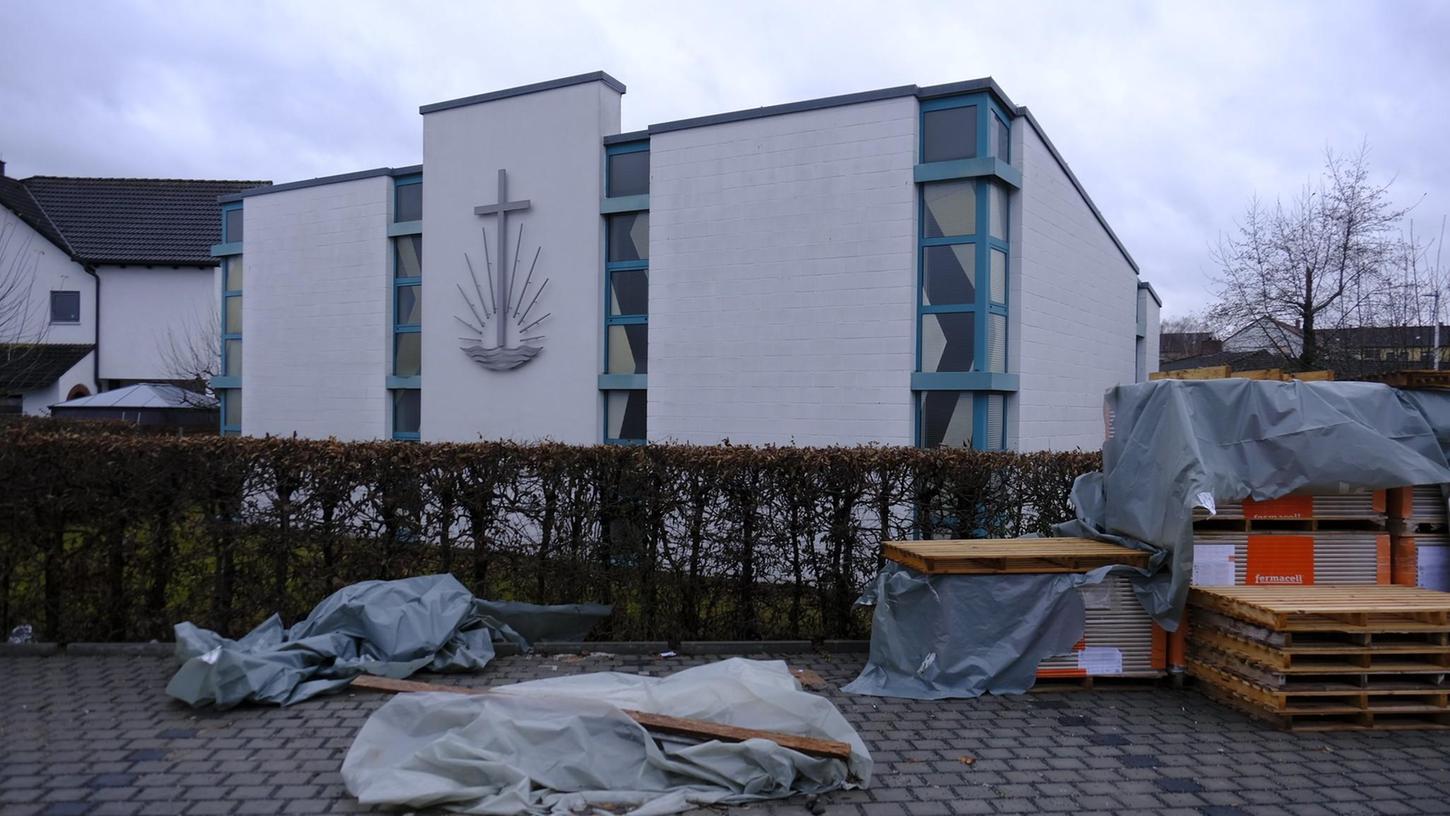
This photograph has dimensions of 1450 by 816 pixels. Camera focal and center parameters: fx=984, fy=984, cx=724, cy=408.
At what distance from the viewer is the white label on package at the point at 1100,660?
279 inches

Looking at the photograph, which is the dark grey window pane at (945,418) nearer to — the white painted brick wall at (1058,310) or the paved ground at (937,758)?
the white painted brick wall at (1058,310)

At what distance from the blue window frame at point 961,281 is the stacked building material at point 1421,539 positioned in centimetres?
436

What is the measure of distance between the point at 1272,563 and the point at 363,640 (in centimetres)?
664

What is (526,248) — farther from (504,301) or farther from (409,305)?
(409,305)

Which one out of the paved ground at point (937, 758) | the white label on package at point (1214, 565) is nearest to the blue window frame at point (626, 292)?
the paved ground at point (937, 758)

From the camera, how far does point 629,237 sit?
13.4 m

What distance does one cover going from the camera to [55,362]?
32875 mm

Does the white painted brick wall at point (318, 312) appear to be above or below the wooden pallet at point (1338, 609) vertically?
above

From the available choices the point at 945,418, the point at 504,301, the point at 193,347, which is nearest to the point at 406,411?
the point at 504,301

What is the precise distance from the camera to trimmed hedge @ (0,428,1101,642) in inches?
325

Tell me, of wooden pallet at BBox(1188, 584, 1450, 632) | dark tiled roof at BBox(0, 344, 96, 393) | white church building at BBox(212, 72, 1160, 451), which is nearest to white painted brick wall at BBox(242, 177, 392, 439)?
white church building at BBox(212, 72, 1160, 451)

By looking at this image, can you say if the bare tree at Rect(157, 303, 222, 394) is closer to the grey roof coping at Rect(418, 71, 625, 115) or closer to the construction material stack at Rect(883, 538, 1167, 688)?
the grey roof coping at Rect(418, 71, 625, 115)

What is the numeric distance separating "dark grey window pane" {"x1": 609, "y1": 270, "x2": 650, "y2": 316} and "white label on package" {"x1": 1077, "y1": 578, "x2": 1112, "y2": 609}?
7.45 meters

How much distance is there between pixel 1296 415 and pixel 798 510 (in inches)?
147
